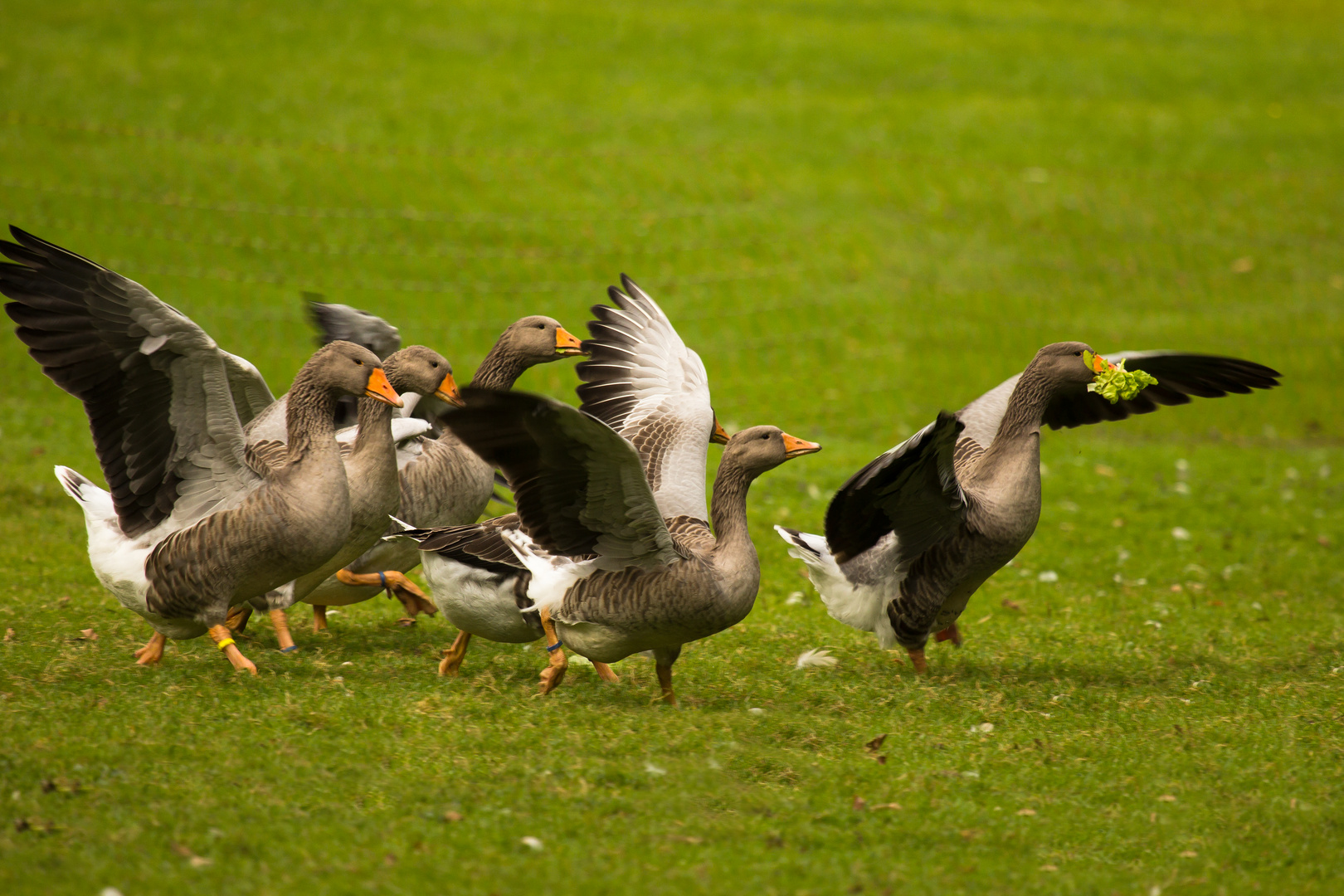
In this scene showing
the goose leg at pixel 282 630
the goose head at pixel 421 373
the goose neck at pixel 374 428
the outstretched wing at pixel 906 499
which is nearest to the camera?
the outstretched wing at pixel 906 499

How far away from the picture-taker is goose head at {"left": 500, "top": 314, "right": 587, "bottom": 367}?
8562mm

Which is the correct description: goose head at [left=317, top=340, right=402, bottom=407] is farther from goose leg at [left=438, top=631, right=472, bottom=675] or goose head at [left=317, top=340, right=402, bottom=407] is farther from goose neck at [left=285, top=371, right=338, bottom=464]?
goose leg at [left=438, top=631, right=472, bottom=675]

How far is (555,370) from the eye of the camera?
17594 millimetres

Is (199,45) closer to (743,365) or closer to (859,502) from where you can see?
(743,365)

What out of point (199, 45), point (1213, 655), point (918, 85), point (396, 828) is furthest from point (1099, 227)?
point (396, 828)

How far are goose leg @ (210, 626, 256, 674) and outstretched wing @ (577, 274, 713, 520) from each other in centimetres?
266

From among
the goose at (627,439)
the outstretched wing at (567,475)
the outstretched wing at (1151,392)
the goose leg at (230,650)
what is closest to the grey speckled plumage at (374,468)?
the goose at (627,439)

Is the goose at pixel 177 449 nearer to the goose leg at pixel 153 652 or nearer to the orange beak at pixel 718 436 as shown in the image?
the goose leg at pixel 153 652

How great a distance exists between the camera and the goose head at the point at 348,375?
23.8ft

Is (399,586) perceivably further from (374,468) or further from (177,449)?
(177,449)

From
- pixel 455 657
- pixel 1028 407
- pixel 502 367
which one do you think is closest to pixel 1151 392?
pixel 1028 407

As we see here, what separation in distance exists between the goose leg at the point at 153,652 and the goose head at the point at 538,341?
2963 mm

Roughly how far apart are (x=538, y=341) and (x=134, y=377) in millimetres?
2674

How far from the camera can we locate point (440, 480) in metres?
8.60
